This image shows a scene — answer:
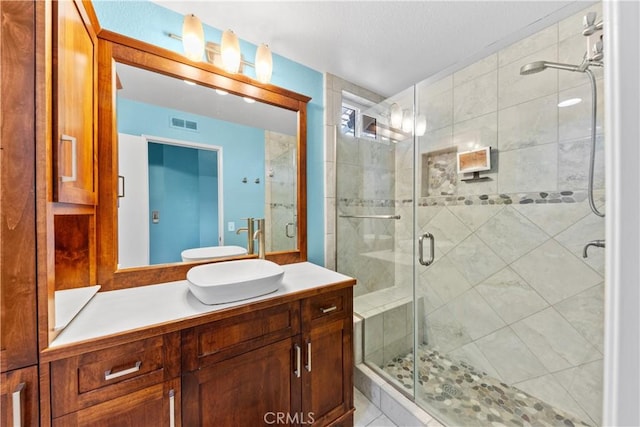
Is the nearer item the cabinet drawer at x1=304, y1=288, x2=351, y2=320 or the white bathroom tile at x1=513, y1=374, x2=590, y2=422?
the cabinet drawer at x1=304, y1=288, x2=351, y2=320

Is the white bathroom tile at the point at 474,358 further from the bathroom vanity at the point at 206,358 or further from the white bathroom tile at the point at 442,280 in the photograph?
the bathroom vanity at the point at 206,358

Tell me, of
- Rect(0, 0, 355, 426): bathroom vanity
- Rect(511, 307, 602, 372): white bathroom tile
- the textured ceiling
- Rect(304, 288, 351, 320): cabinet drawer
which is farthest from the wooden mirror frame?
Rect(511, 307, 602, 372): white bathroom tile

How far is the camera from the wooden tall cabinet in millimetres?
604

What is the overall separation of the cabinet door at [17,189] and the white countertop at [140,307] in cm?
8

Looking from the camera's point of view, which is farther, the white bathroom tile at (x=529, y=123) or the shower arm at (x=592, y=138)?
the white bathroom tile at (x=529, y=123)

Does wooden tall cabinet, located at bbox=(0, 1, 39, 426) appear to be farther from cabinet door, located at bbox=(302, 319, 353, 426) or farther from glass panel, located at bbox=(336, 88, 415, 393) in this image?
glass panel, located at bbox=(336, 88, 415, 393)

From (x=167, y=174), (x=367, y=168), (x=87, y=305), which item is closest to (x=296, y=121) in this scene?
(x=367, y=168)

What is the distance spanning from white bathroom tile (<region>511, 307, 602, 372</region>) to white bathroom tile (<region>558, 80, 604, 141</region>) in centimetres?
105

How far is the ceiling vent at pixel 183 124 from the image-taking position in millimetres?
1264

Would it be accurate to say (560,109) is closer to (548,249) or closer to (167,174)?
(548,249)

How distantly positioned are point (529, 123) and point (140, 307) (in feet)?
7.66

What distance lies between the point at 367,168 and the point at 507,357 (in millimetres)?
1710

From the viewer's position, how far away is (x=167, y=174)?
125 cm

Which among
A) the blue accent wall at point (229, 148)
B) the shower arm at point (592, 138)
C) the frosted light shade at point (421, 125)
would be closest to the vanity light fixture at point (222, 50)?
the blue accent wall at point (229, 148)
